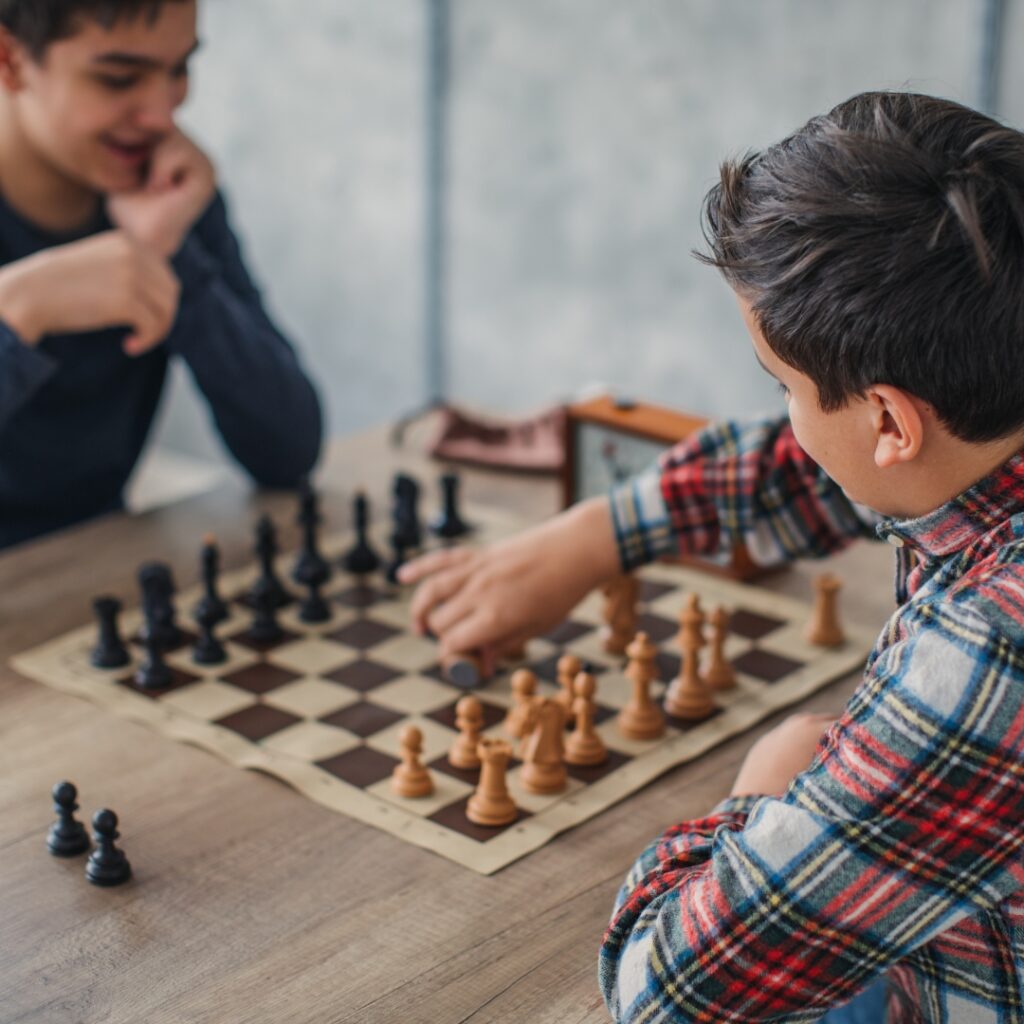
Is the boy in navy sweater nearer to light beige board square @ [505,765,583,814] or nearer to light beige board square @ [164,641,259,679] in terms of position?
light beige board square @ [164,641,259,679]

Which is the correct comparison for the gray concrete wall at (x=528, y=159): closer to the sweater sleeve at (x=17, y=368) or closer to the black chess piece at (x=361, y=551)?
the black chess piece at (x=361, y=551)

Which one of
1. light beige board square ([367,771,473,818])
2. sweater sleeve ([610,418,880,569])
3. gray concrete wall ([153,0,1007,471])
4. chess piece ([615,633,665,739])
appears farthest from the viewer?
gray concrete wall ([153,0,1007,471])

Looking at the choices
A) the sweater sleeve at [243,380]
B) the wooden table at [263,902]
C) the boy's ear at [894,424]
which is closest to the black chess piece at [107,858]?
the wooden table at [263,902]

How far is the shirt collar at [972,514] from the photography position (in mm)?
871

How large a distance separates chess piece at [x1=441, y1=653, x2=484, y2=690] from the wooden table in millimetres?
239

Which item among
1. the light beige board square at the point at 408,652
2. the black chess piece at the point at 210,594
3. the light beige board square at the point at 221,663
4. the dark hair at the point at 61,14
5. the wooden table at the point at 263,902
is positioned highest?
the dark hair at the point at 61,14

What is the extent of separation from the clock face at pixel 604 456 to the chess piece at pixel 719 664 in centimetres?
32

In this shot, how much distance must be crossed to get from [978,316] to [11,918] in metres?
0.79

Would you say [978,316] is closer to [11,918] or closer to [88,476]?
[11,918]

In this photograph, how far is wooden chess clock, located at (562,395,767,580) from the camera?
166 centimetres

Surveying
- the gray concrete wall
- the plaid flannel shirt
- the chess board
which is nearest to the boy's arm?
the plaid flannel shirt

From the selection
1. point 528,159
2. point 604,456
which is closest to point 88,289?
point 604,456

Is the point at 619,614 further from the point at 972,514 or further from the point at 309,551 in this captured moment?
the point at 972,514

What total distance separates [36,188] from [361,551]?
763 millimetres
